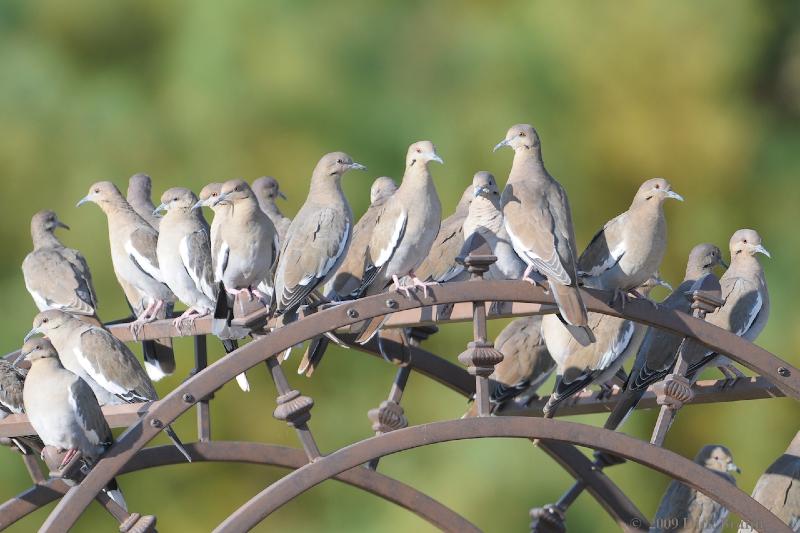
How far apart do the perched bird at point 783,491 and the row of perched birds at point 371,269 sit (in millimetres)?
516

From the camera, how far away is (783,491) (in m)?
6.06

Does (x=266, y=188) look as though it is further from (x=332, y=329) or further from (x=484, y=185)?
(x=332, y=329)

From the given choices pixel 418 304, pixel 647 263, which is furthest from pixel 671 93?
pixel 418 304

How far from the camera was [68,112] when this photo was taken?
10.1 metres

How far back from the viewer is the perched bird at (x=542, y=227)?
197 inches

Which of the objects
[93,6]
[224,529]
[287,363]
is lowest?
[224,529]

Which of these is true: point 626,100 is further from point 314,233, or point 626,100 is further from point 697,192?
point 314,233

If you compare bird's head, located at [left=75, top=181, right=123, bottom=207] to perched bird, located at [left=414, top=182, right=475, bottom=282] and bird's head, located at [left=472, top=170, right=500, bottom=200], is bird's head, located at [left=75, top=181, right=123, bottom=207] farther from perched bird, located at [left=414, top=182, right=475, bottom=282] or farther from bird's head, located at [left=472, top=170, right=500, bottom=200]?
bird's head, located at [left=472, top=170, right=500, bottom=200]

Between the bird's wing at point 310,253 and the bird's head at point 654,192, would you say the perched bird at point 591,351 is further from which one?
the bird's wing at point 310,253

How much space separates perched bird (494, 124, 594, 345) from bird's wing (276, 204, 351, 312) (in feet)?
2.39

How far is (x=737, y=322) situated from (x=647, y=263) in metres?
1.25

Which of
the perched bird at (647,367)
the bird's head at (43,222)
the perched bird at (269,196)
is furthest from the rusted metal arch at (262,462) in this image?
the bird's head at (43,222)

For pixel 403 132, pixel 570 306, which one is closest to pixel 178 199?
pixel 570 306

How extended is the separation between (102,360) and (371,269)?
1.16 meters
